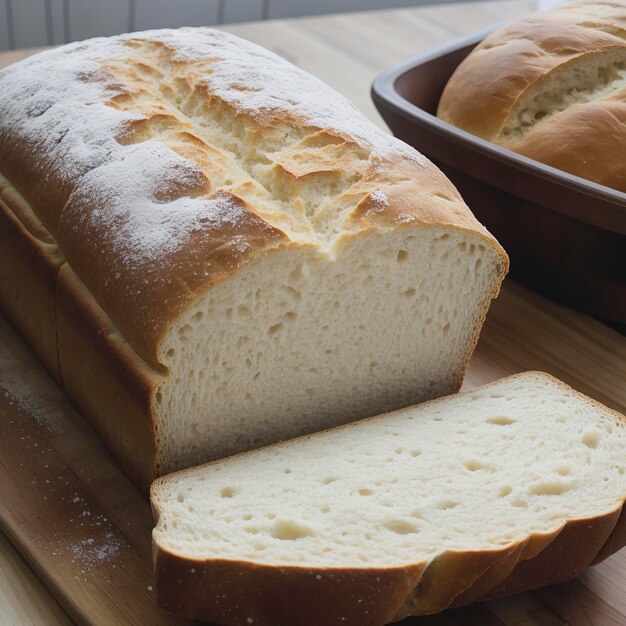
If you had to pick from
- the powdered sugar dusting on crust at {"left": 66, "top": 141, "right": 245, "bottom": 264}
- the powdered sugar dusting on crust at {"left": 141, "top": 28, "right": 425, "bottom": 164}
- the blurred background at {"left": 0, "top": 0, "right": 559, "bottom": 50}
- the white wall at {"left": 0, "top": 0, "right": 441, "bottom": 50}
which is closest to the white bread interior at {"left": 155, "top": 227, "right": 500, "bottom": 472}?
the powdered sugar dusting on crust at {"left": 66, "top": 141, "right": 245, "bottom": 264}

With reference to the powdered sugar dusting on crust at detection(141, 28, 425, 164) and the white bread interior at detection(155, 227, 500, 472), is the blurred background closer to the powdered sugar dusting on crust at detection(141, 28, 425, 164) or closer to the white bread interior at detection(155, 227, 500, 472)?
A: the powdered sugar dusting on crust at detection(141, 28, 425, 164)

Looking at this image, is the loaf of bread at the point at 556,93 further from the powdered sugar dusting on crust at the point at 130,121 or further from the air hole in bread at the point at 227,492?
the air hole in bread at the point at 227,492

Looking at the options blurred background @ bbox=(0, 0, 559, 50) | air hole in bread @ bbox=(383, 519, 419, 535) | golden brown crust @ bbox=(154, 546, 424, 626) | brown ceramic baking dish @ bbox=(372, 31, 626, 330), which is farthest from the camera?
blurred background @ bbox=(0, 0, 559, 50)

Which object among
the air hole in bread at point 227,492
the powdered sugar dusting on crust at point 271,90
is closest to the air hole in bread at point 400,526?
the air hole in bread at point 227,492

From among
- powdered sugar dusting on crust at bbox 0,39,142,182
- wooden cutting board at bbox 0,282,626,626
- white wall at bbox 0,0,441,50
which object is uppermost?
powdered sugar dusting on crust at bbox 0,39,142,182

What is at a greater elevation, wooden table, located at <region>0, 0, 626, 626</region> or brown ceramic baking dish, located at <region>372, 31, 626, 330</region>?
brown ceramic baking dish, located at <region>372, 31, 626, 330</region>

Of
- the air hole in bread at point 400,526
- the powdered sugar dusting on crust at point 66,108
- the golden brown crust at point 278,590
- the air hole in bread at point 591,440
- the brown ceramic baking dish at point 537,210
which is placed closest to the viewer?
the golden brown crust at point 278,590

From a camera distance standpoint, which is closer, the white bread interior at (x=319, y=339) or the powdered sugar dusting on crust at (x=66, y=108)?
the white bread interior at (x=319, y=339)
